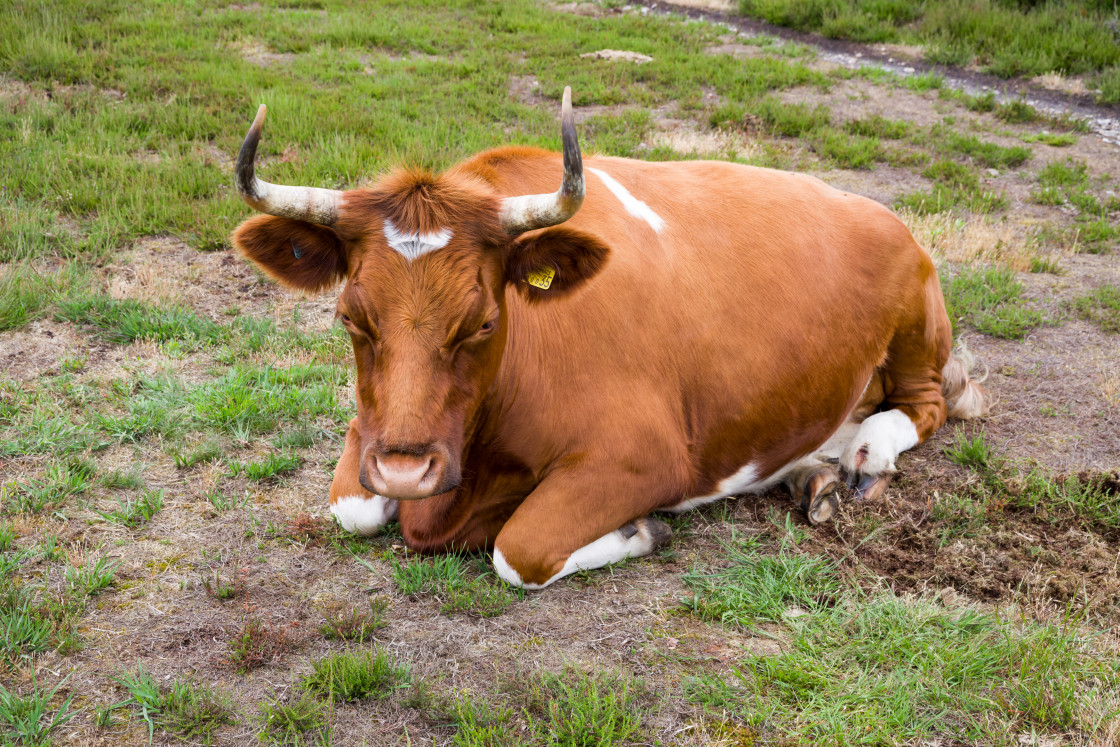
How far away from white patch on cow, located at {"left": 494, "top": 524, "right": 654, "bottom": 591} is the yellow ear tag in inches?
45.8

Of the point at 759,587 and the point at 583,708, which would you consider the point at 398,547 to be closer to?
the point at 583,708

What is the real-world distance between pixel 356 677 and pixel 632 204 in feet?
8.54

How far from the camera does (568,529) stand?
3.66 meters

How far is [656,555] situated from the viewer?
4.01m

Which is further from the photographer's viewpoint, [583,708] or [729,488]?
[729,488]

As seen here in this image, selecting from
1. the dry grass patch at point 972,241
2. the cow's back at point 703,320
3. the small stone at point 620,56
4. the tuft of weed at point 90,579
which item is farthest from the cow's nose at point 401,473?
the small stone at point 620,56

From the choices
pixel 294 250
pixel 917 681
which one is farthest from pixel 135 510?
pixel 917 681

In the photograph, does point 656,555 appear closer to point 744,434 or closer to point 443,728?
point 744,434

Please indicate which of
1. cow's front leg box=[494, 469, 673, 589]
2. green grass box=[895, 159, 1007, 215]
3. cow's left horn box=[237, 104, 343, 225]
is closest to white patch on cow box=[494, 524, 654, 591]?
cow's front leg box=[494, 469, 673, 589]

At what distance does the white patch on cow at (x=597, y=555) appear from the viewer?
3619mm

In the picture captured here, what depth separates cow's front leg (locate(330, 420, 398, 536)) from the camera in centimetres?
391

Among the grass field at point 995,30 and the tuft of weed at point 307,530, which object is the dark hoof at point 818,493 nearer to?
the tuft of weed at point 307,530

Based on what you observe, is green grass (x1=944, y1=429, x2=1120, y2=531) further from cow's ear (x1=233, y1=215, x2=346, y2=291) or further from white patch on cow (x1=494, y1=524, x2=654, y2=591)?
cow's ear (x1=233, y1=215, x2=346, y2=291)

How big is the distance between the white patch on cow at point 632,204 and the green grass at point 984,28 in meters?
13.5
